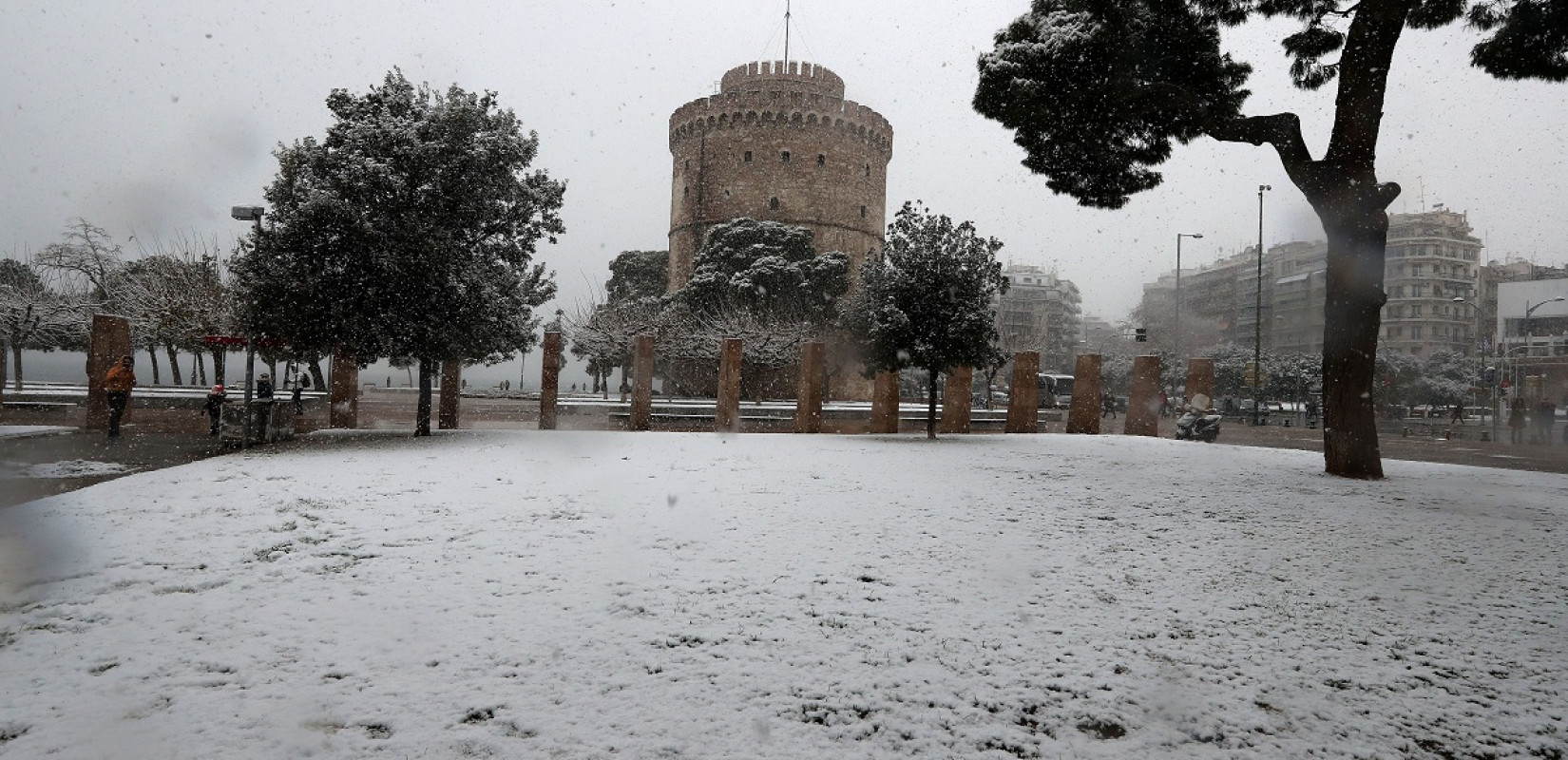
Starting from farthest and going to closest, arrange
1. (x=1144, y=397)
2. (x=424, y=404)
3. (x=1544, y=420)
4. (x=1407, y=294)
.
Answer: (x=1407, y=294)
(x=1544, y=420)
(x=1144, y=397)
(x=424, y=404)

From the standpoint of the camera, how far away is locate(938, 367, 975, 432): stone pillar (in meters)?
17.7

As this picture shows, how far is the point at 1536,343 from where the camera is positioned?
149 ft

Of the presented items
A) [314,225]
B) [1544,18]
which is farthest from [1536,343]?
[314,225]

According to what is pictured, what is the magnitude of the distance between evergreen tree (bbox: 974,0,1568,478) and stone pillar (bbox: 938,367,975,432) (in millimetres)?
6464

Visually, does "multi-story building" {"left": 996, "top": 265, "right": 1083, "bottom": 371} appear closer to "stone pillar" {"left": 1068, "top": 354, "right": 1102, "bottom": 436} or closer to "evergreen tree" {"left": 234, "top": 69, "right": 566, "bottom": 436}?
"stone pillar" {"left": 1068, "top": 354, "right": 1102, "bottom": 436}

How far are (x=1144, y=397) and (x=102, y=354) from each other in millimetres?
22943

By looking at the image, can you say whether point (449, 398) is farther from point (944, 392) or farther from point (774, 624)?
point (774, 624)

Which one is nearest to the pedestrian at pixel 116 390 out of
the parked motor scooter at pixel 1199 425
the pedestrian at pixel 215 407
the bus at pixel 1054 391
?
the pedestrian at pixel 215 407

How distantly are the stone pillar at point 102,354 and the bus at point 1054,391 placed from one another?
3095cm

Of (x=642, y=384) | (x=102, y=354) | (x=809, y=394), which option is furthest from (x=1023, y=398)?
(x=102, y=354)

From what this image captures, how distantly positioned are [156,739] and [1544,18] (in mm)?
14122

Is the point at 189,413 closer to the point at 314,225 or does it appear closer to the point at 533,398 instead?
the point at 314,225

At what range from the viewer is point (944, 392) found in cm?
1773

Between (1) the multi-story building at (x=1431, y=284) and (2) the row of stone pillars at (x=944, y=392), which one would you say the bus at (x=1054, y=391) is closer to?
(2) the row of stone pillars at (x=944, y=392)
